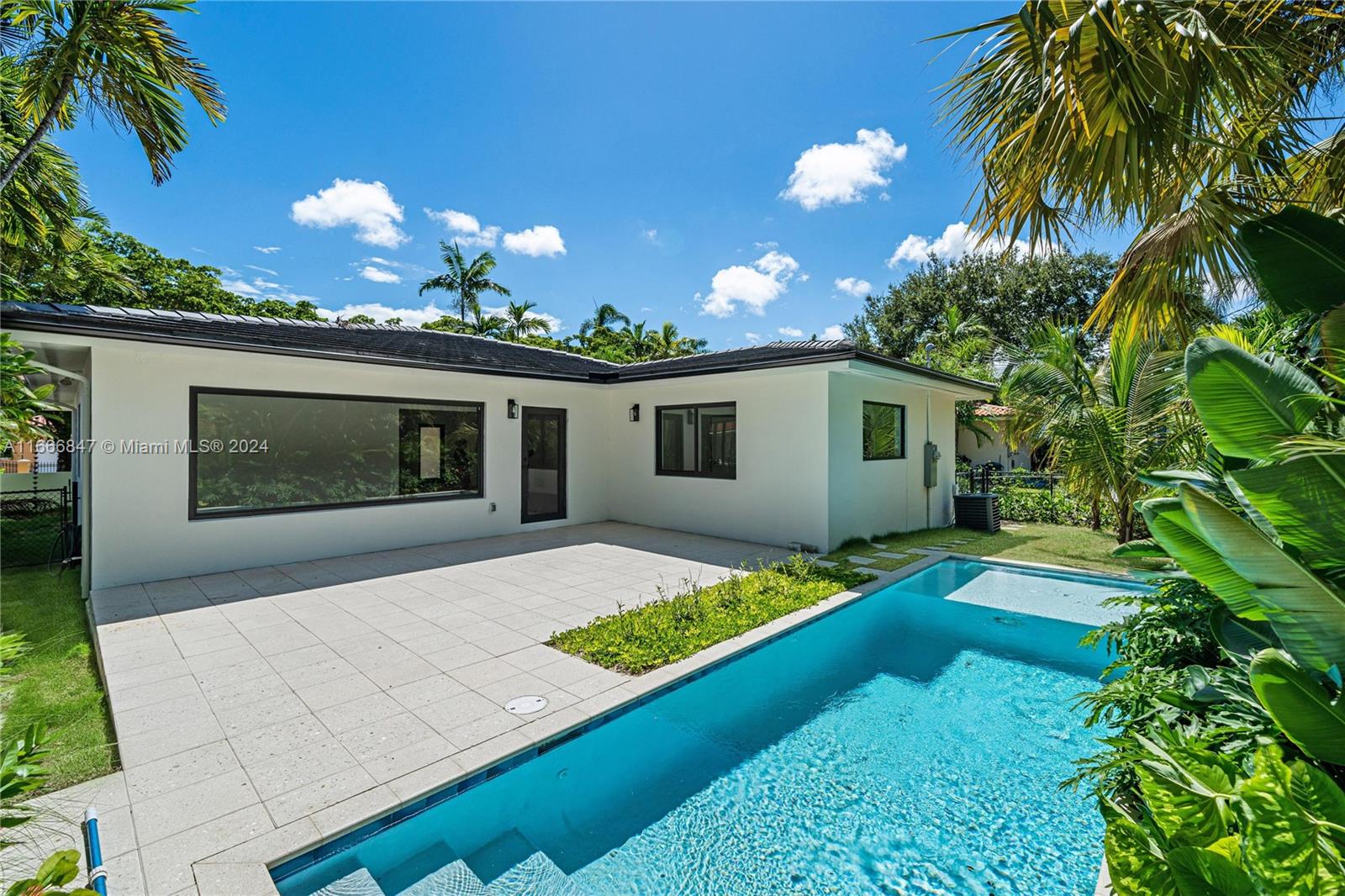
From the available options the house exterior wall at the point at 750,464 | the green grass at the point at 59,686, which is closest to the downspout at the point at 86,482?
the green grass at the point at 59,686

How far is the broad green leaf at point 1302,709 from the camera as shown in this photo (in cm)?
182

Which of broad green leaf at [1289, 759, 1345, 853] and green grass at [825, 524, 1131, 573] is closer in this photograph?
broad green leaf at [1289, 759, 1345, 853]

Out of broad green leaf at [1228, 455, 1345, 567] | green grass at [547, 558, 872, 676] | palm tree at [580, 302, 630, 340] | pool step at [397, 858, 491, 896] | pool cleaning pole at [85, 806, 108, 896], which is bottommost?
pool step at [397, 858, 491, 896]

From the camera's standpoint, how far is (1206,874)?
147cm

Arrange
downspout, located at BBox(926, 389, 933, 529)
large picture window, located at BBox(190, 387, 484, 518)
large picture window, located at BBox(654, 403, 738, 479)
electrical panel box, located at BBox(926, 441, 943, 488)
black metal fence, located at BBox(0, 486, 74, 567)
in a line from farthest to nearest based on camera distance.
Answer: downspout, located at BBox(926, 389, 933, 529) → electrical panel box, located at BBox(926, 441, 943, 488) → large picture window, located at BBox(654, 403, 738, 479) → large picture window, located at BBox(190, 387, 484, 518) → black metal fence, located at BBox(0, 486, 74, 567)

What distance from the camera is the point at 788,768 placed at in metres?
4.05

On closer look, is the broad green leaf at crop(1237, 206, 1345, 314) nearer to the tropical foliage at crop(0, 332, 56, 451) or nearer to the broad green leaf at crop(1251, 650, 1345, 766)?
the broad green leaf at crop(1251, 650, 1345, 766)

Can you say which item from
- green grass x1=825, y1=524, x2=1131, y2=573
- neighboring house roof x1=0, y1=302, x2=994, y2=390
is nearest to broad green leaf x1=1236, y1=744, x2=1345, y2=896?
neighboring house roof x1=0, y1=302, x2=994, y2=390

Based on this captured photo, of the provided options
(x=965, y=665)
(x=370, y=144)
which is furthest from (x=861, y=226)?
(x=965, y=665)

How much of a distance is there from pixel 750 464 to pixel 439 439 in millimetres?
5873

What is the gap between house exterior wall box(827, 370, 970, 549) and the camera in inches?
392

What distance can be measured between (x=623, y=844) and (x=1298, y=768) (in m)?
3.00

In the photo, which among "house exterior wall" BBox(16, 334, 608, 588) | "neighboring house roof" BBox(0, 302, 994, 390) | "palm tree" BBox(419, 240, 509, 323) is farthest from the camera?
"palm tree" BBox(419, 240, 509, 323)

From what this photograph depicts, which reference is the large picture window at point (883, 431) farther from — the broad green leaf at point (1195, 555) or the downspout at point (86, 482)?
the downspout at point (86, 482)
